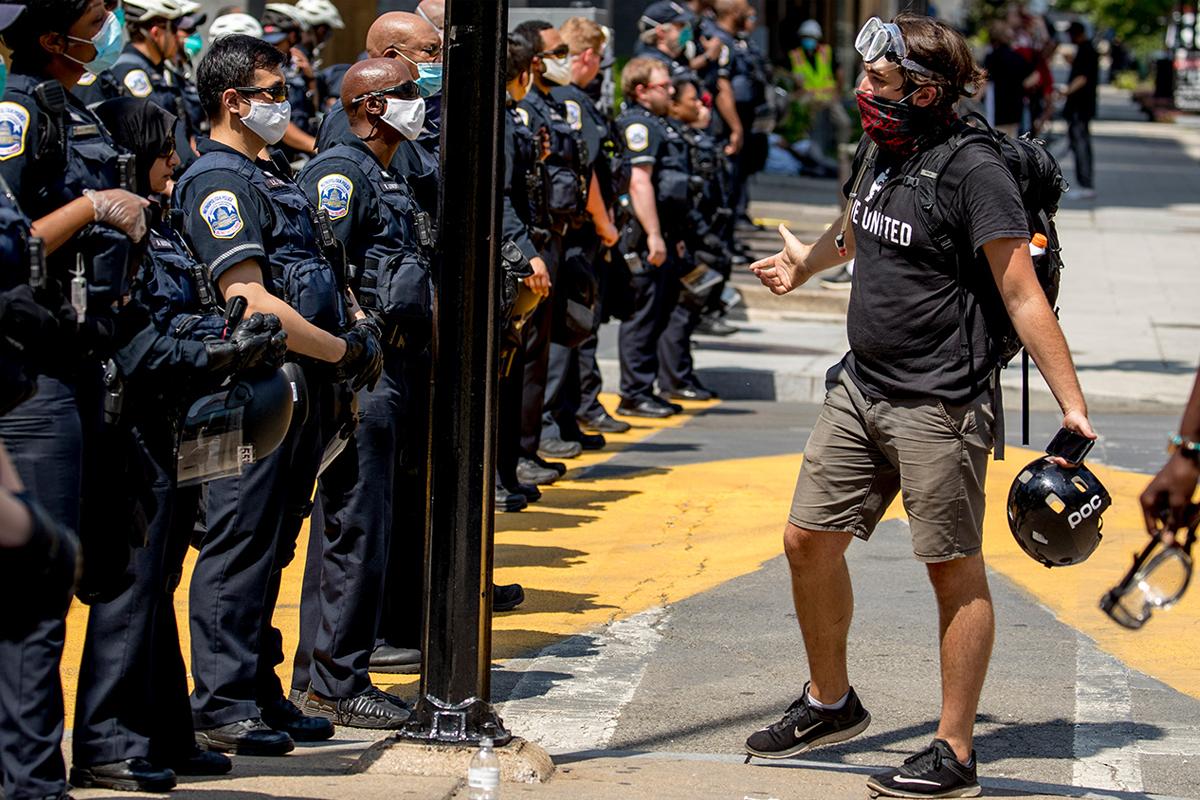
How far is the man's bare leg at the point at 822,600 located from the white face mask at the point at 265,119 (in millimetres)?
1910

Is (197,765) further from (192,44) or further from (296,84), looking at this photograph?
(192,44)

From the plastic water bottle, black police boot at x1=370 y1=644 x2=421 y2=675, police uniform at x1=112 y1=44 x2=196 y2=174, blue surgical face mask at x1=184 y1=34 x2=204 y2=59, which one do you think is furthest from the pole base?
blue surgical face mask at x1=184 y1=34 x2=204 y2=59

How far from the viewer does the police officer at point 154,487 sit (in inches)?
185

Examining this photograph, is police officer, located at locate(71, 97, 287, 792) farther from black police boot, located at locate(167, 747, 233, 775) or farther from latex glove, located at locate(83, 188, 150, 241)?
latex glove, located at locate(83, 188, 150, 241)

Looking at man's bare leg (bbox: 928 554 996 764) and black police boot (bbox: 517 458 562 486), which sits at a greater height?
man's bare leg (bbox: 928 554 996 764)

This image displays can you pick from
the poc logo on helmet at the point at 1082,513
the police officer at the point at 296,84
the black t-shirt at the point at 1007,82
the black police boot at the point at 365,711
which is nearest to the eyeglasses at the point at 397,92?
the black police boot at the point at 365,711

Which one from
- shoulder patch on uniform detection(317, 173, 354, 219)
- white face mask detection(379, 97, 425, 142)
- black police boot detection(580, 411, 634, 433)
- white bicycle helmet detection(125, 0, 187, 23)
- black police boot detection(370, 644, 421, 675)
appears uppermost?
white bicycle helmet detection(125, 0, 187, 23)

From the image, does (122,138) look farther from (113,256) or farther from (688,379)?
(688,379)

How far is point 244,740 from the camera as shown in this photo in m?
5.28

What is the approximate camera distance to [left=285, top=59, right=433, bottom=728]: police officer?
19.1 ft

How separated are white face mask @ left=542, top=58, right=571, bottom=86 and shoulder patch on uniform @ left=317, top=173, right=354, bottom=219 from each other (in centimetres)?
435

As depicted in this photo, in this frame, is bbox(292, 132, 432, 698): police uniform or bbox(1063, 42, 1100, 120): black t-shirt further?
bbox(1063, 42, 1100, 120): black t-shirt

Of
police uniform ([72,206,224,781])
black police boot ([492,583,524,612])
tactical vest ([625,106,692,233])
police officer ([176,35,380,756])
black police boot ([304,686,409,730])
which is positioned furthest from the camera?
tactical vest ([625,106,692,233])

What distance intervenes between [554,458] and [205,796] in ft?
20.6
